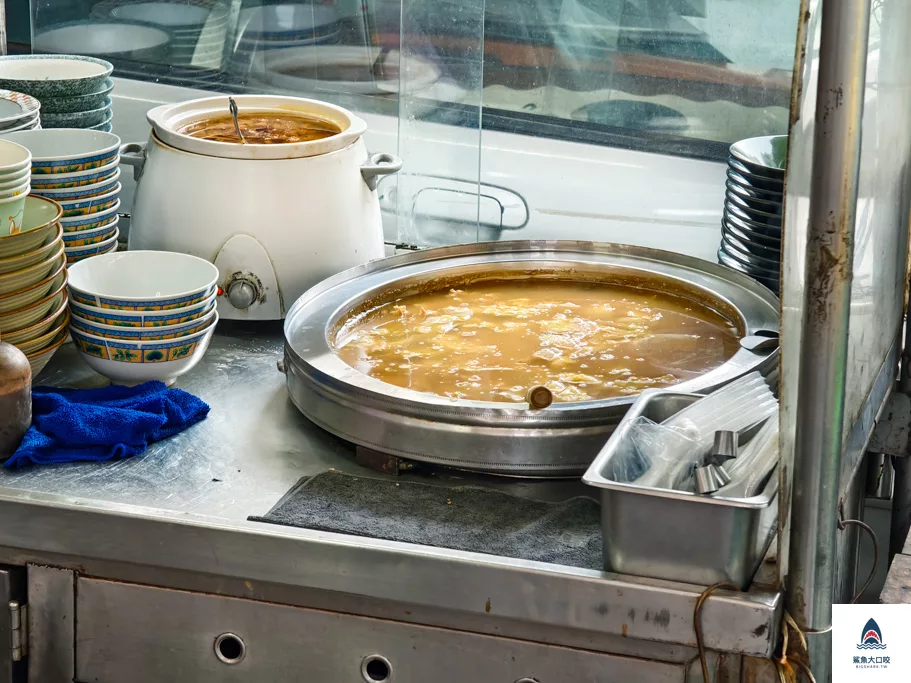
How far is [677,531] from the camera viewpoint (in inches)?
46.6

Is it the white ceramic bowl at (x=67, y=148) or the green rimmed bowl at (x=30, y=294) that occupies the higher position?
the white ceramic bowl at (x=67, y=148)

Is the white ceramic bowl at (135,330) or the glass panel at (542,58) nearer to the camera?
the white ceramic bowl at (135,330)

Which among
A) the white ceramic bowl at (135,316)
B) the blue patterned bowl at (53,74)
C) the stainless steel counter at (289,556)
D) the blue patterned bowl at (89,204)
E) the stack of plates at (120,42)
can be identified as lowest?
the stainless steel counter at (289,556)

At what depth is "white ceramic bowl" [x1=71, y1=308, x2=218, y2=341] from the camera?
1619 mm

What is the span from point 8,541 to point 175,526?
0.76 feet

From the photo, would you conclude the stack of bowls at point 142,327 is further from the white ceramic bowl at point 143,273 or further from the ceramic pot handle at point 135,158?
the ceramic pot handle at point 135,158

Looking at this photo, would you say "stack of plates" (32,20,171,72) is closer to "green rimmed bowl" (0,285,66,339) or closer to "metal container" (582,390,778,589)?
"green rimmed bowl" (0,285,66,339)

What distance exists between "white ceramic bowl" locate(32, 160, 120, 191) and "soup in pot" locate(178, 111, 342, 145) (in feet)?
0.51

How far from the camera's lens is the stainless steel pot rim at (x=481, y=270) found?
143cm

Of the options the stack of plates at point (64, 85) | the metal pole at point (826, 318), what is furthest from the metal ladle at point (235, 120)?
the metal pole at point (826, 318)

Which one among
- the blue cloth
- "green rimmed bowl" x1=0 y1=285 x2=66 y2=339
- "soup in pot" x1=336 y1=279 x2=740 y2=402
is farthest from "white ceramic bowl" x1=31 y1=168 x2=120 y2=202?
"soup in pot" x1=336 y1=279 x2=740 y2=402

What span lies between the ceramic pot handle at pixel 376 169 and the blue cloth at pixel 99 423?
48 cm

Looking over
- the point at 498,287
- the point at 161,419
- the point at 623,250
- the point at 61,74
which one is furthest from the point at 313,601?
the point at 61,74

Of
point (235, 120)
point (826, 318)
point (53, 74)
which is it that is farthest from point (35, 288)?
point (826, 318)
